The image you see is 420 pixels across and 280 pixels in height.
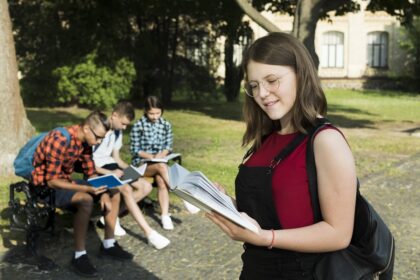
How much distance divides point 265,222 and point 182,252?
3.87m

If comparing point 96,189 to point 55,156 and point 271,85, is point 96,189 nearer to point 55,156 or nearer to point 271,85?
point 55,156

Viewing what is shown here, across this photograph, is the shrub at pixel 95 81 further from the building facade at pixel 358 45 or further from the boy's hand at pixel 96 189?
the building facade at pixel 358 45

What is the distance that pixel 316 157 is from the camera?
2100 mm

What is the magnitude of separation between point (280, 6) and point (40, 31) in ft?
28.3

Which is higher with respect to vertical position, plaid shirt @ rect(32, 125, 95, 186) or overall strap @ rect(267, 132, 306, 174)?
overall strap @ rect(267, 132, 306, 174)

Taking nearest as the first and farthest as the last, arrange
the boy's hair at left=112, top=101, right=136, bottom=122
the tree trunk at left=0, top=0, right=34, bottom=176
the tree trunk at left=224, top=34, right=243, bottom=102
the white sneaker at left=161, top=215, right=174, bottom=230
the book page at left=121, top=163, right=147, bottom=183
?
the book page at left=121, top=163, right=147, bottom=183 → the white sneaker at left=161, top=215, right=174, bottom=230 → the boy's hair at left=112, top=101, right=136, bottom=122 → the tree trunk at left=0, top=0, right=34, bottom=176 → the tree trunk at left=224, top=34, right=243, bottom=102

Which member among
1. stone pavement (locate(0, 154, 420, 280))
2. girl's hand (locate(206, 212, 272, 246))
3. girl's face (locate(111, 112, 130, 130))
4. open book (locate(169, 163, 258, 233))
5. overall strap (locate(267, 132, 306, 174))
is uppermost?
overall strap (locate(267, 132, 306, 174))

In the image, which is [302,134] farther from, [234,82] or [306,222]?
[234,82]

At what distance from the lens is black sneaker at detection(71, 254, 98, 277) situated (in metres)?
5.36

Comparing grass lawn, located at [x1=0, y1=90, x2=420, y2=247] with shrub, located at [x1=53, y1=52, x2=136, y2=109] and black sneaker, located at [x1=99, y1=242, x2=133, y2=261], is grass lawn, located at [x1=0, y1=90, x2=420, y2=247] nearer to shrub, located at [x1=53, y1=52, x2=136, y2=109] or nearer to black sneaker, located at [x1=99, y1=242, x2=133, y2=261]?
shrub, located at [x1=53, y1=52, x2=136, y2=109]

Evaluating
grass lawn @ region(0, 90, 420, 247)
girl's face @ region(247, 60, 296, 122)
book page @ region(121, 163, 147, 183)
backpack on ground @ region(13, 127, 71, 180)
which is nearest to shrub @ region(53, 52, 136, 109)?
grass lawn @ region(0, 90, 420, 247)

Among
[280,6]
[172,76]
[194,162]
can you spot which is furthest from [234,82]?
[194,162]

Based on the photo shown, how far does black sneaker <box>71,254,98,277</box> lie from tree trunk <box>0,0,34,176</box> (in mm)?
4629

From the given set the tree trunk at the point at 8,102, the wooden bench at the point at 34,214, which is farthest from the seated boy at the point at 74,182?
the tree trunk at the point at 8,102
